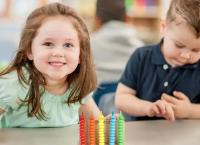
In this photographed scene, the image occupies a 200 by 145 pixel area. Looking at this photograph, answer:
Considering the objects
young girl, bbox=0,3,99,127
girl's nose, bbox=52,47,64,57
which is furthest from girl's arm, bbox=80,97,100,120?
girl's nose, bbox=52,47,64,57

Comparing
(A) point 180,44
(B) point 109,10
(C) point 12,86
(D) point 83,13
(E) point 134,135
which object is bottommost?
(E) point 134,135

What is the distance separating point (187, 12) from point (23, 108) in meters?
0.52

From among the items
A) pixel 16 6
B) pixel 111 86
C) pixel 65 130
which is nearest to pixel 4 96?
pixel 65 130

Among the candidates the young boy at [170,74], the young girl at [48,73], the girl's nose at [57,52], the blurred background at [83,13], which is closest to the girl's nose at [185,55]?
the young boy at [170,74]

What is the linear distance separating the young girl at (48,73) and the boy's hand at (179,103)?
25 centimetres

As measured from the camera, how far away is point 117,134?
0.89 meters

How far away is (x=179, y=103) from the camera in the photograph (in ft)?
4.07

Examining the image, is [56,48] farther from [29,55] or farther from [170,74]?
[170,74]

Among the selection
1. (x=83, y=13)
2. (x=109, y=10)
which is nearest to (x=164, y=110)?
(x=109, y=10)

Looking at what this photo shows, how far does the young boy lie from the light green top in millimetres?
241

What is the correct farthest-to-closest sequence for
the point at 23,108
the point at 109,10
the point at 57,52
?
the point at 109,10 → the point at 23,108 → the point at 57,52

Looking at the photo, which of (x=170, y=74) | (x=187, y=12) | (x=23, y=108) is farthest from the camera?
(x=170, y=74)

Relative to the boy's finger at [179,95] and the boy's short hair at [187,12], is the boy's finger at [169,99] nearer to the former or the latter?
the boy's finger at [179,95]

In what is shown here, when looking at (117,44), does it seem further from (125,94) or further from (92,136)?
(92,136)
